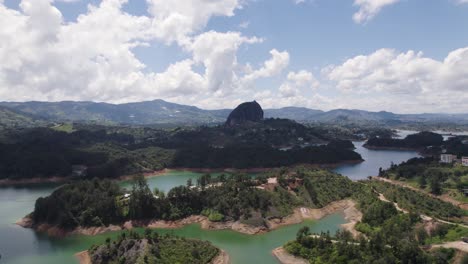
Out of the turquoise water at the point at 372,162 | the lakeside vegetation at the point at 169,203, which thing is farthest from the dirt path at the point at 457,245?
the turquoise water at the point at 372,162

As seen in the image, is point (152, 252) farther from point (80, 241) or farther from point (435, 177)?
point (435, 177)

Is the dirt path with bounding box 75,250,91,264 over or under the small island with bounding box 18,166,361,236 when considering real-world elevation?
under

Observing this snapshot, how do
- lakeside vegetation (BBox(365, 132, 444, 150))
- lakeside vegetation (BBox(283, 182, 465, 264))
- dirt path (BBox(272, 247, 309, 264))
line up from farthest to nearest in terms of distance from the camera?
lakeside vegetation (BBox(365, 132, 444, 150)) → dirt path (BBox(272, 247, 309, 264)) → lakeside vegetation (BBox(283, 182, 465, 264))

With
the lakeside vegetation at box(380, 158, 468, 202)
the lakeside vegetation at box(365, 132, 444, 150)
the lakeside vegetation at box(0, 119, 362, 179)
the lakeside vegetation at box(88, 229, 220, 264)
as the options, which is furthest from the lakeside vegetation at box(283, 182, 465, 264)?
the lakeside vegetation at box(365, 132, 444, 150)

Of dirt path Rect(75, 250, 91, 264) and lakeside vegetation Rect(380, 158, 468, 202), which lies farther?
lakeside vegetation Rect(380, 158, 468, 202)

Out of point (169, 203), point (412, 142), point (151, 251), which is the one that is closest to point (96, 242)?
point (169, 203)

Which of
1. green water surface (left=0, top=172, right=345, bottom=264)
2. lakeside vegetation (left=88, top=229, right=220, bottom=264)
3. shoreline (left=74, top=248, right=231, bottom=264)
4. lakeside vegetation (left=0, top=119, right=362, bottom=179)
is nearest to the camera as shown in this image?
lakeside vegetation (left=88, top=229, right=220, bottom=264)

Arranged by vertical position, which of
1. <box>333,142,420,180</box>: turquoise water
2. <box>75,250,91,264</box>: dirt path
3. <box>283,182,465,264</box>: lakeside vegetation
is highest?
<box>283,182,465,264</box>: lakeside vegetation

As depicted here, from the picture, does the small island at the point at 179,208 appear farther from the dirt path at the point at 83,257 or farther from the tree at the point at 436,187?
the tree at the point at 436,187

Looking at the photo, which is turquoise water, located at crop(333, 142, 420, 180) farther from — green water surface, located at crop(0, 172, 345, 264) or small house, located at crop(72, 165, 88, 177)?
small house, located at crop(72, 165, 88, 177)
